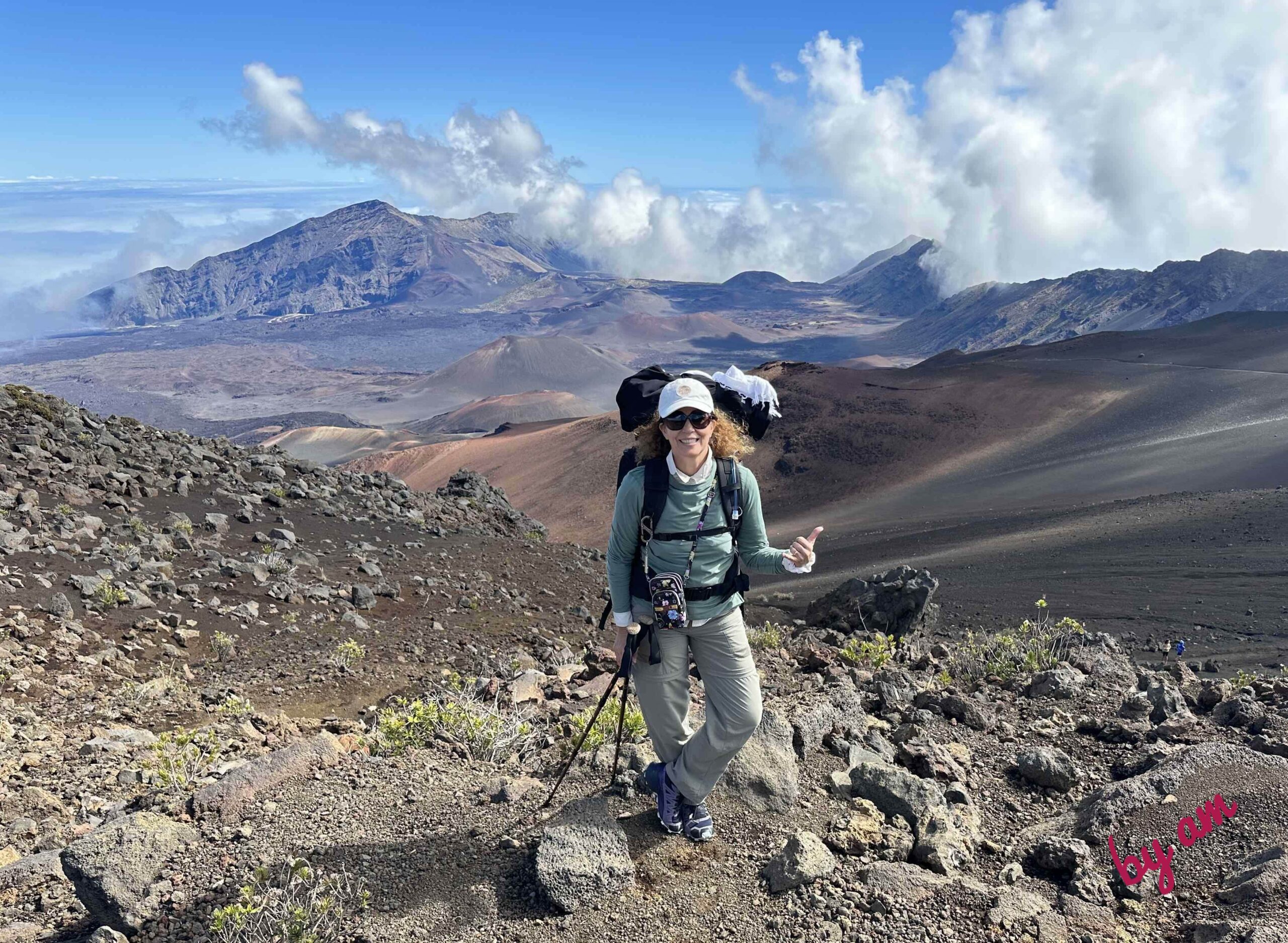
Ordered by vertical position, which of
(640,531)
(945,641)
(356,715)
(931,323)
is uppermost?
(931,323)

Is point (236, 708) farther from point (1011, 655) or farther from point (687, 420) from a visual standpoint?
point (1011, 655)

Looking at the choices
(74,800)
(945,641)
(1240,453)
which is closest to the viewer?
(74,800)

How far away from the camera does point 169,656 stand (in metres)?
6.30

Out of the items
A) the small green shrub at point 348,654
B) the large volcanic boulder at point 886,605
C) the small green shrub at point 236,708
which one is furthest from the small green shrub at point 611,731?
the large volcanic boulder at point 886,605

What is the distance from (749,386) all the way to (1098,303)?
148 meters

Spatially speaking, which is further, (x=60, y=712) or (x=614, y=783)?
(x=60, y=712)

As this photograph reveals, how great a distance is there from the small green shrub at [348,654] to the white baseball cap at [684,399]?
4.70m

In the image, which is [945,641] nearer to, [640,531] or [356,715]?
[356,715]

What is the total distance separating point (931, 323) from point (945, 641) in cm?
18347

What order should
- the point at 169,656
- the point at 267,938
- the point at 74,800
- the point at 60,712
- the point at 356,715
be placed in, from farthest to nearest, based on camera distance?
1. the point at 169,656
2. the point at 356,715
3. the point at 60,712
4. the point at 74,800
5. the point at 267,938

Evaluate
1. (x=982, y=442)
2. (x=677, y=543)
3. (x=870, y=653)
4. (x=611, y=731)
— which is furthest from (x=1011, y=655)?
(x=982, y=442)

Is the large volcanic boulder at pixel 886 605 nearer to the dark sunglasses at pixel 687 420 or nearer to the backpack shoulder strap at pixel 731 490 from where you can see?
the backpack shoulder strap at pixel 731 490

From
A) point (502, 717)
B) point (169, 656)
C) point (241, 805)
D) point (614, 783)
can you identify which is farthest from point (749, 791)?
point (169, 656)

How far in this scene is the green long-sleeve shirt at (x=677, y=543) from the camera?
9.18 feet
